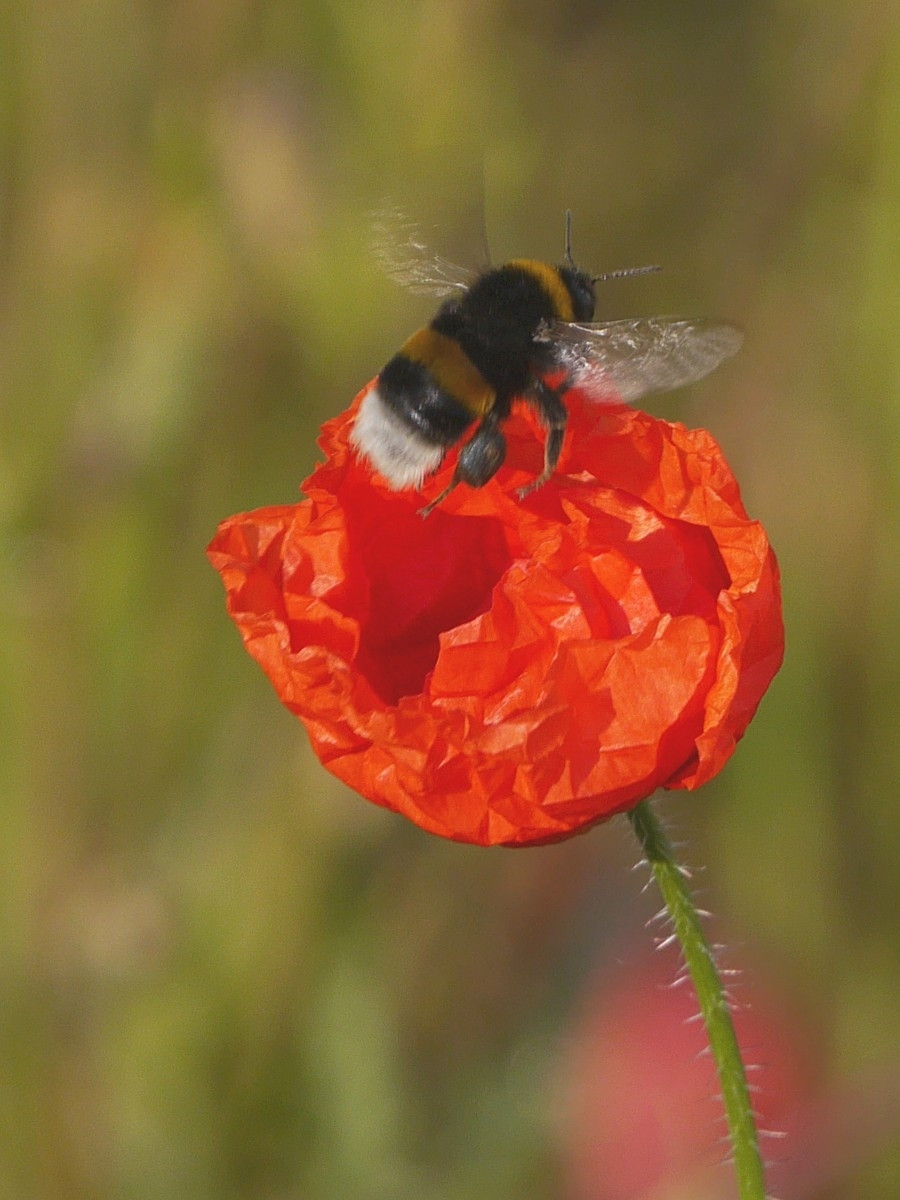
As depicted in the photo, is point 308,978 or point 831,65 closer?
point 308,978

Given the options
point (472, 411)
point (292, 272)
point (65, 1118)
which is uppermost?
point (292, 272)

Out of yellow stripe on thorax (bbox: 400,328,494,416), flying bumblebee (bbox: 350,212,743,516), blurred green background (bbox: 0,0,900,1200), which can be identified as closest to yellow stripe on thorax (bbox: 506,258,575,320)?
flying bumblebee (bbox: 350,212,743,516)

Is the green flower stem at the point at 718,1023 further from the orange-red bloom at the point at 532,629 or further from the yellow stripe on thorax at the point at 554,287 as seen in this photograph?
the yellow stripe on thorax at the point at 554,287

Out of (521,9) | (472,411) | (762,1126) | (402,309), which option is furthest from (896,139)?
(762,1126)

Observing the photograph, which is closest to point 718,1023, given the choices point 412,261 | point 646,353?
point 646,353

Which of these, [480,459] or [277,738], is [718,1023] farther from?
[277,738]

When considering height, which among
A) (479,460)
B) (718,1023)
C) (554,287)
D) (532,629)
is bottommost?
(718,1023)

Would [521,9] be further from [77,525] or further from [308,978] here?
[308,978]

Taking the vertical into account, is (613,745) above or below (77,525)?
below
